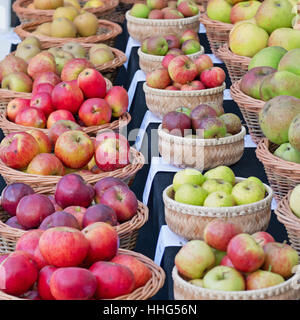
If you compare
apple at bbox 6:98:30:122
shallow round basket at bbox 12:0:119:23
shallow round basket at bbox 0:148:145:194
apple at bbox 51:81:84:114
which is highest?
apple at bbox 51:81:84:114

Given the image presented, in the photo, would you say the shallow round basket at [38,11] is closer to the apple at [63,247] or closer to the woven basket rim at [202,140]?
the woven basket rim at [202,140]

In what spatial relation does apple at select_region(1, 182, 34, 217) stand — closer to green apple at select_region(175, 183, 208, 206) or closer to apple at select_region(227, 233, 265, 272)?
green apple at select_region(175, 183, 208, 206)

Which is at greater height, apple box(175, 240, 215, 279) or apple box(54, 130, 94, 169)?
apple box(175, 240, 215, 279)

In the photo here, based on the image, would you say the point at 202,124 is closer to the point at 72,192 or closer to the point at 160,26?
the point at 72,192

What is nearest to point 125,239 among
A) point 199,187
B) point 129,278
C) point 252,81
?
point 199,187

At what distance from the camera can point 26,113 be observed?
2.42 meters

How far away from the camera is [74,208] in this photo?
1722 millimetres

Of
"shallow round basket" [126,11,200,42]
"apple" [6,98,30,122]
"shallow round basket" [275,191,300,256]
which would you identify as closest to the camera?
"shallow round basket" [275,191,300,256]

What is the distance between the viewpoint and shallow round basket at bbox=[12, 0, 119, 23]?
3709 millimetres

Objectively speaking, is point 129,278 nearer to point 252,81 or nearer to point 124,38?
point 252,81

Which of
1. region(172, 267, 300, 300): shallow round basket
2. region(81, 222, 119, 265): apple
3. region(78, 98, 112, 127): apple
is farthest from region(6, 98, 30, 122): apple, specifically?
region(172, 267, 300, 300): shallow round basket

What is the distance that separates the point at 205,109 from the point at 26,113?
2.31 feet

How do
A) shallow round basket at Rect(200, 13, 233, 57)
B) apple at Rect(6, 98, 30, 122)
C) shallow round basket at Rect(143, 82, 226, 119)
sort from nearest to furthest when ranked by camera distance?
shallow round basket at Rect(143, 82, 226, 119)
apple at Rect(6, 98, 30, 122)
shallow round basket at Rect(200, 13, 233, 57)

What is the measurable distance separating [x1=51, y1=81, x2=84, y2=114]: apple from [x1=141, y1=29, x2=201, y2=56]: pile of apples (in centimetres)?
49
